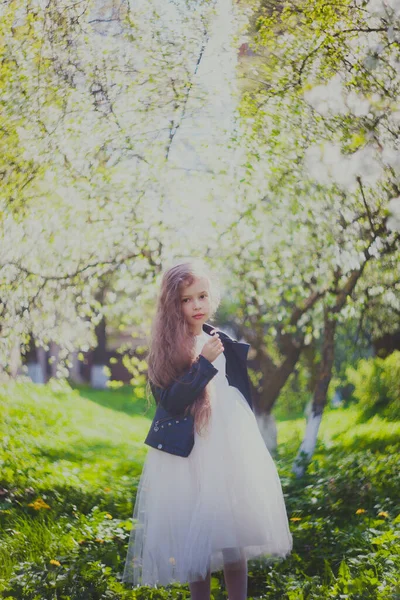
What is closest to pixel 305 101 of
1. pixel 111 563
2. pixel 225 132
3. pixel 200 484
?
pixel 225 132

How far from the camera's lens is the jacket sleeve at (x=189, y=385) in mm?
2936

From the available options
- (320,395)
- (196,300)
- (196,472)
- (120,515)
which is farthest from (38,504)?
(320,395)

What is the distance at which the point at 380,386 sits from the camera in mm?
6391

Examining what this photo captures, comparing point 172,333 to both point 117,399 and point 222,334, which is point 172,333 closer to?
point 222,334

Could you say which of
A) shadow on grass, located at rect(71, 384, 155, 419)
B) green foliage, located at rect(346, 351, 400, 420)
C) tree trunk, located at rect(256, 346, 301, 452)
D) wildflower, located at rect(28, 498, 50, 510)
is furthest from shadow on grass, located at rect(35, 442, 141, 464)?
shadow on grass, located at rect(71, 384, 155, 419)

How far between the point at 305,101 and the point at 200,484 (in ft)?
8.93

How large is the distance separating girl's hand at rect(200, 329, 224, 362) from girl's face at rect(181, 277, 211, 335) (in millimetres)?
218

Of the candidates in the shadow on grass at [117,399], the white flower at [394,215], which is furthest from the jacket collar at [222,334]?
the shadow on grass at [117,399]

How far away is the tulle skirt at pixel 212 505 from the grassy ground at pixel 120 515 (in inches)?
23.4

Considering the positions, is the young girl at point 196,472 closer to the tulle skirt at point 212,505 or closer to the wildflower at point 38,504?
the tulle skirt at point 212,505

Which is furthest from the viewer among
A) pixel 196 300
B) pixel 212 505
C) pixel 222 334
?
pixel 222 334

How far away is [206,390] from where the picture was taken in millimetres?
3031

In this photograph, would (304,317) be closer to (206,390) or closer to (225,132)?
(225,132)

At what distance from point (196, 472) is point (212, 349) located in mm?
546
